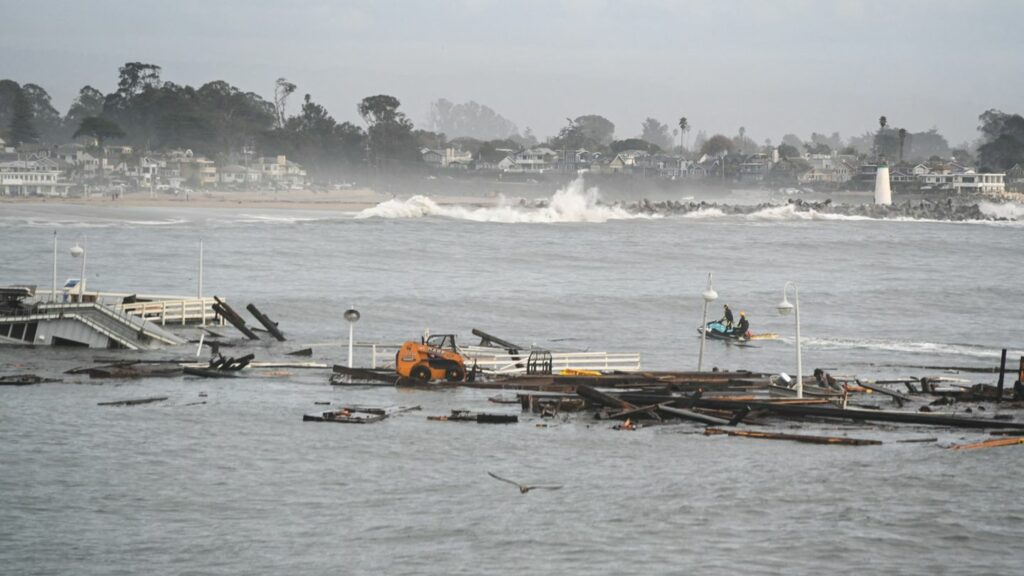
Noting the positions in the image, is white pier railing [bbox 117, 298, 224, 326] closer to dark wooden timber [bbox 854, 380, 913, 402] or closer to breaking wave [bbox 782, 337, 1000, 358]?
breaking wave [bbox 782, 337, 1000, 358]

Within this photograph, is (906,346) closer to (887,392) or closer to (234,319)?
(887,392)

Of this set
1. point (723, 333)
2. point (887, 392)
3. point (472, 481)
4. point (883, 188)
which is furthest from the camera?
point (883, 188)

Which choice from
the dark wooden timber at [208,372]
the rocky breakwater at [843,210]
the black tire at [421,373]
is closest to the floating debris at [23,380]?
the dark wooden timber at [208,372]

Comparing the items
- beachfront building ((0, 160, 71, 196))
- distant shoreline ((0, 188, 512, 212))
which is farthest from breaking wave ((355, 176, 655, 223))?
beachfront building ((0, 160, 71, 196))

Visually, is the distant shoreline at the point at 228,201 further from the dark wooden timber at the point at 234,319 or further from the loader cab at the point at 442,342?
the loader cab at the point at 442,342

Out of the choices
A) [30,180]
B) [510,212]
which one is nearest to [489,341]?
[510,212]

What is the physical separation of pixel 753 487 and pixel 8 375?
65.1ft

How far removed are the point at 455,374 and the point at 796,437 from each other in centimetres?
934

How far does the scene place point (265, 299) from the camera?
2264 inches

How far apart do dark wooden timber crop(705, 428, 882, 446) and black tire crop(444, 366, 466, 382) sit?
754 cm

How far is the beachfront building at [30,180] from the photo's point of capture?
175500 millimetres

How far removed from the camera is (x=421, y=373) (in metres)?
33.6

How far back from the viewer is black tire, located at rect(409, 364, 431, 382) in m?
33.6

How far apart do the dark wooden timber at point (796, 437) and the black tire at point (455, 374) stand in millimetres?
7543
